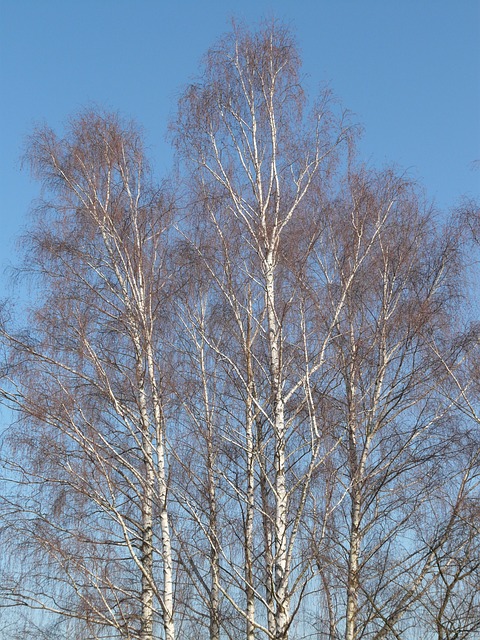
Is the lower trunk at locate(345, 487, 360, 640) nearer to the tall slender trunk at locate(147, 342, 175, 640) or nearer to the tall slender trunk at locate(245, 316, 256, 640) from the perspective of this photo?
the tall slender trunk at locate(245, 316, 256, 640)

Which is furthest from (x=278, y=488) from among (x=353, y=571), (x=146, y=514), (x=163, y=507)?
(x=146, y=514)

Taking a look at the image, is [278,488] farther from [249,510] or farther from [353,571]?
[353,571]

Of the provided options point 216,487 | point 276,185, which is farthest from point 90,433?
point 276,185

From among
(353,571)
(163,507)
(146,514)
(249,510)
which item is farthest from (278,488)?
(146,514)

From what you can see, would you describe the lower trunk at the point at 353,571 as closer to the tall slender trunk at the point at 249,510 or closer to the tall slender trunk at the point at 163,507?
the tall slender trunk at the point at 249,510

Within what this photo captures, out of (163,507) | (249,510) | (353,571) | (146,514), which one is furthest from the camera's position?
(146,514)

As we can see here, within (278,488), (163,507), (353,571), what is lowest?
(353,571)

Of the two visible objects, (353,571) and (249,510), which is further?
(353,571)

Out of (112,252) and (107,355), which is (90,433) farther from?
(112,252)

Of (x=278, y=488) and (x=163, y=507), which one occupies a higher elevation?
(x=163, y=507)

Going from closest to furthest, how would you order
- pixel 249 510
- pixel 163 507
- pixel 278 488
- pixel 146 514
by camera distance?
pixel 278 488, pixel 163 507, pixel 249 510, pixel 146 514

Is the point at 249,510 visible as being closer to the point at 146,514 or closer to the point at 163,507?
the point at 163,507

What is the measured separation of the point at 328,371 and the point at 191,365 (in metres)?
2.03

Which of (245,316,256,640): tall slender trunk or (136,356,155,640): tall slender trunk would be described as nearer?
(245,316,256,640): tall slender trunk
